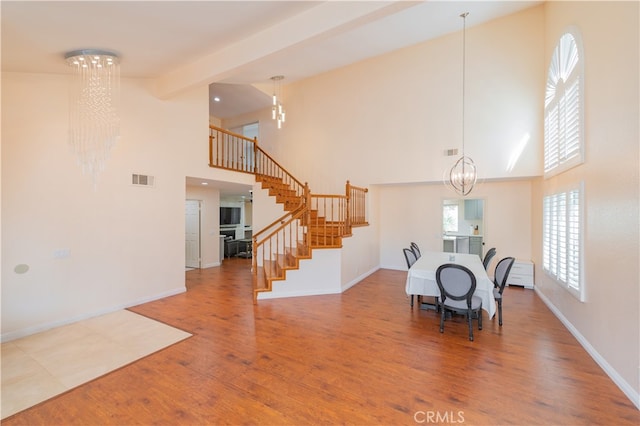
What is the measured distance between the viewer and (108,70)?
3.81 m

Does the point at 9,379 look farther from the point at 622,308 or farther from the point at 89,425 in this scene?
the point at 622,308

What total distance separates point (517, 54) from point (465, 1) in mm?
1555

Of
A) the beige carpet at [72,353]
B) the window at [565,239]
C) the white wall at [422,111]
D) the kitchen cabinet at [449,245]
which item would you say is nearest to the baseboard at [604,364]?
the window at [565,239]

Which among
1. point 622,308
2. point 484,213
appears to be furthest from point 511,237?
point 622,308

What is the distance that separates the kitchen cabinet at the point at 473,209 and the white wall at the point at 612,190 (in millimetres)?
3479

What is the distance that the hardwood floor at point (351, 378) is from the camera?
7.59 feet

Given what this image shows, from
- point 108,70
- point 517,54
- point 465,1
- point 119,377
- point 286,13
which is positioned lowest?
point 119,377

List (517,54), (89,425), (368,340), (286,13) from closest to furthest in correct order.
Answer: (89,425) → (286,13) → (368,340) → (517,54)

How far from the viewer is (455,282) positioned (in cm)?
376

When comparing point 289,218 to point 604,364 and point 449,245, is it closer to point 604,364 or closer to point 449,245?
point 449,245

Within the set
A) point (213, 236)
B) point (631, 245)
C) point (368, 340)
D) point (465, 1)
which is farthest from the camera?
point (213, 236)

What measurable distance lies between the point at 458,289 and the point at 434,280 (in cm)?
45

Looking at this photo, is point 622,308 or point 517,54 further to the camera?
point 517,54

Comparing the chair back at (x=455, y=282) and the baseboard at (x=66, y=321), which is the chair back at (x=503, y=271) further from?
the baseboard at (x=66, y=321)
